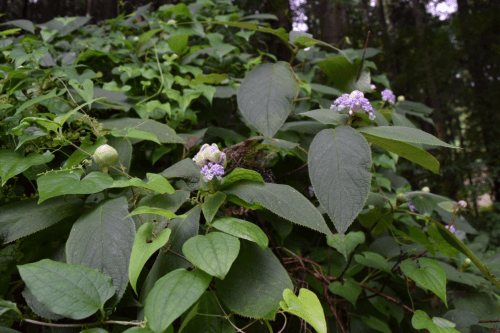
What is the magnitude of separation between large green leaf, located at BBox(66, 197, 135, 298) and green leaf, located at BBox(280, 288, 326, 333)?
0.97ft

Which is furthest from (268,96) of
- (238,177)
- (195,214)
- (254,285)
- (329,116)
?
(254,285)

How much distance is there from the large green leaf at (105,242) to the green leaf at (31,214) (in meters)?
0.05

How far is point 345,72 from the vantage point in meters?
0.96

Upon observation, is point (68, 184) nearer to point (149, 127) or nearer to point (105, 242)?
point (105, 242)

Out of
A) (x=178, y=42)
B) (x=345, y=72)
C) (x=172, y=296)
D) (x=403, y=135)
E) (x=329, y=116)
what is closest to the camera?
(x=172, y=296)

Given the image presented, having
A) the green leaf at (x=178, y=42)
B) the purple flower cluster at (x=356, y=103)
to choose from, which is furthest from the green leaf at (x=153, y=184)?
the green leaf at (x=178, y=42)

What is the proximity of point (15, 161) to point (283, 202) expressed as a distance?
0.62 metres

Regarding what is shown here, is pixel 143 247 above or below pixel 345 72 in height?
below

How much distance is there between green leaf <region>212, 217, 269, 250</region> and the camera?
0.54 metres

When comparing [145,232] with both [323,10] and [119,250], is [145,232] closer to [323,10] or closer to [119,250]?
[119,250]

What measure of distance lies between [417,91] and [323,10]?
3.46 meters

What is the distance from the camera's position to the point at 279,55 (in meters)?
1.68

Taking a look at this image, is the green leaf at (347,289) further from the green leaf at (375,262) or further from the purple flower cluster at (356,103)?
the purple flower cluster at (356,103)

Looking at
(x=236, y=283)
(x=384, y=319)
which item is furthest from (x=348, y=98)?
(x=384, y=319)
